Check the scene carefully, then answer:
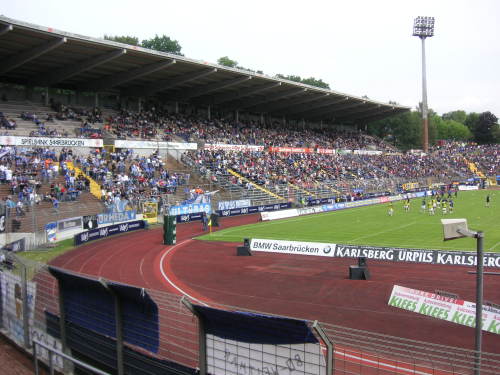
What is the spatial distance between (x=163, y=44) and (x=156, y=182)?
64.5 metres

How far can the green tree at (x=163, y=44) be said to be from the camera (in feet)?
321

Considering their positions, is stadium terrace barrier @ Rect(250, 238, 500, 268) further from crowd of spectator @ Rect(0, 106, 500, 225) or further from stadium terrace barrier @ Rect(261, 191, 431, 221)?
stadium terrace barrier @ Rect(261, 191, 431, 221)

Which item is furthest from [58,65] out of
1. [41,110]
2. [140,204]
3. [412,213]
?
[412,213]

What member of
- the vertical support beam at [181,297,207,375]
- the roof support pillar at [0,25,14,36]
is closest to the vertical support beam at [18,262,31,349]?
the vertical support beam at [181,297,207,375]

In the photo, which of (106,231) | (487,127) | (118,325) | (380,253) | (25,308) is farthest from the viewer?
(487,127)

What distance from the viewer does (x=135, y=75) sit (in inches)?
1955

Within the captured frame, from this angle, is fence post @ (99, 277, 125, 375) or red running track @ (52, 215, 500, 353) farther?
red running track @ (52, 215, 500, 353)

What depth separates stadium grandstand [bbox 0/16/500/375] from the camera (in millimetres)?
6355

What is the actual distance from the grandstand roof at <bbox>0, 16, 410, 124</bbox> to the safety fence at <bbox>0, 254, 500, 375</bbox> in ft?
109

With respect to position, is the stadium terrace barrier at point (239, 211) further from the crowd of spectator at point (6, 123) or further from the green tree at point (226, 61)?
the green tree at point (226, 61)

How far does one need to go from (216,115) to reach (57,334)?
62.9 meters

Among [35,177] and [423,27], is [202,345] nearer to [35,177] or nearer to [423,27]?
[35,177]

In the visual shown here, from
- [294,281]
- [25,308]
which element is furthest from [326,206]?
[25,308]

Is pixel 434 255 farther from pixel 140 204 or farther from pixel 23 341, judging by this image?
pixel 140 204
